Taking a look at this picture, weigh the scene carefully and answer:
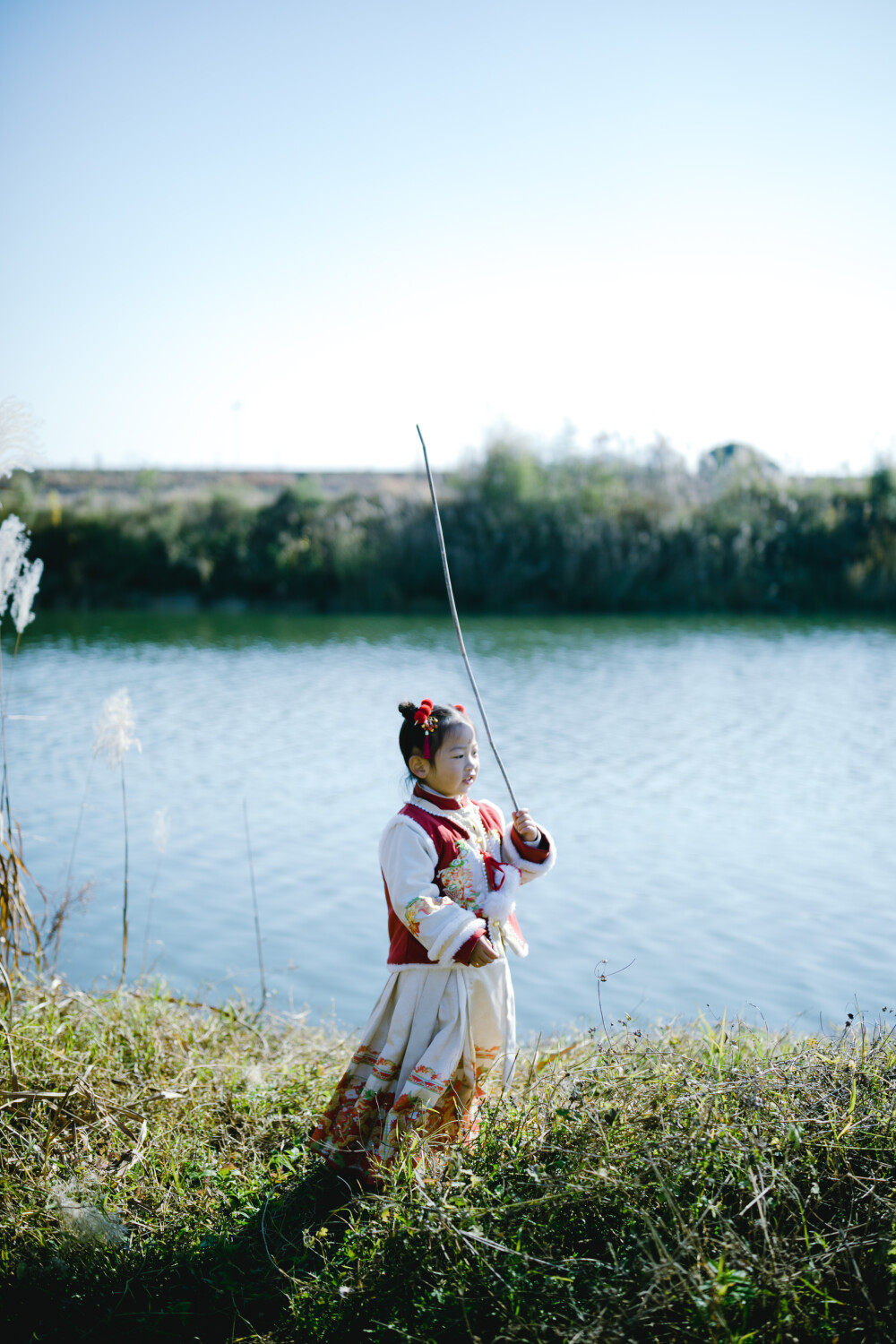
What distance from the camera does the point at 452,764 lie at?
2.94 meters

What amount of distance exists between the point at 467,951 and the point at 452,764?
0.50 meters

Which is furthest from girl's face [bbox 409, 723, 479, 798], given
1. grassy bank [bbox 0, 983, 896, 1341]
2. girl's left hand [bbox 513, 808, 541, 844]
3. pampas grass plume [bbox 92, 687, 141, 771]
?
pampas grass plume [bbox 92, 687, 141, 771]

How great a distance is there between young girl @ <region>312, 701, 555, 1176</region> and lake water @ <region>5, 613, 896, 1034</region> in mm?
1879

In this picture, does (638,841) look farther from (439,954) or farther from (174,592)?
(174,592)

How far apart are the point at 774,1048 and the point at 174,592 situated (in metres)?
24.8

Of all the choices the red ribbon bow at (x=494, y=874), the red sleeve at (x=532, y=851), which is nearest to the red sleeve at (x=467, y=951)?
the red ribbon bow at (x=494, y=874)

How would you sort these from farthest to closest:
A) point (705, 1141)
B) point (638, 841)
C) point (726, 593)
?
point (726, 593), point (638, 841), point (705, 1141)

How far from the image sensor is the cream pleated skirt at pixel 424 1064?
2818 mm


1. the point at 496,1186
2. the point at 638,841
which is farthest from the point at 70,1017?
the point at 638,841

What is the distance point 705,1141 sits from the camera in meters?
2.44

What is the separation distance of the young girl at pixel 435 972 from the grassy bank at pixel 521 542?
70.2 feet

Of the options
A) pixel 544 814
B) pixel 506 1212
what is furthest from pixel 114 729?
pixel 544 814

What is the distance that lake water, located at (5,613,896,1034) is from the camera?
5727mm

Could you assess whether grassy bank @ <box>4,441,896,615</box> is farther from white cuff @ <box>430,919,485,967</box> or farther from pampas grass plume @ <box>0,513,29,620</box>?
white cuff @ <box>430,919,485,967</box>
